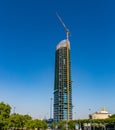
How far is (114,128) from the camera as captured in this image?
4555 inches

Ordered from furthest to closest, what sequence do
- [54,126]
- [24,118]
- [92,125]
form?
[54,126]
[92,125]
[24,118]

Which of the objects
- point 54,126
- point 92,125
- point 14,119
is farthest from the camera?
→ point 54,126

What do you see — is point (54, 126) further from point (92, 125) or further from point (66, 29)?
point (66, 29)

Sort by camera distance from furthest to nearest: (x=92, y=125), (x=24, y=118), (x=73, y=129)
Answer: (x=73, y=129)
(x=92, y=125)
(x=24, y=118)

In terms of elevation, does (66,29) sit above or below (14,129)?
above

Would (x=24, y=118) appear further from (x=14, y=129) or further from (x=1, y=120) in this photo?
(x=1, y=120)

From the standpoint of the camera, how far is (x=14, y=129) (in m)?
117

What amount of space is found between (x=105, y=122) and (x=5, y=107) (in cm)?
5740

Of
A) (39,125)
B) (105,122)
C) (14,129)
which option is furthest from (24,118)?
(105,122)

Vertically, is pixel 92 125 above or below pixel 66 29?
below

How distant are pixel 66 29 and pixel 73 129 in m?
61.0

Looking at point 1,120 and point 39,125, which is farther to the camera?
point 39,125

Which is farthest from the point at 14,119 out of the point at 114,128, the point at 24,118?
the point at 114,128

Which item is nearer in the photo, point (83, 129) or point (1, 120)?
point (1, 120)
